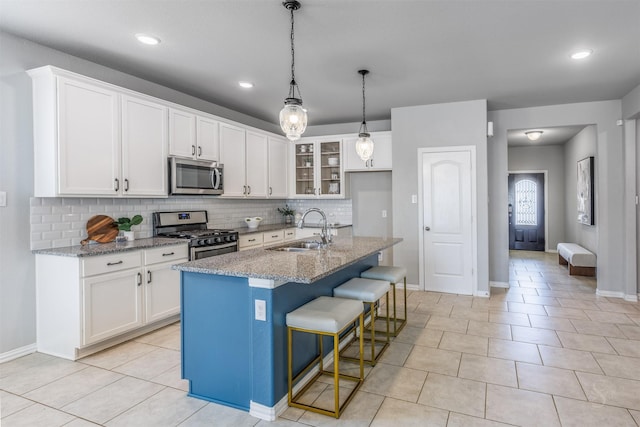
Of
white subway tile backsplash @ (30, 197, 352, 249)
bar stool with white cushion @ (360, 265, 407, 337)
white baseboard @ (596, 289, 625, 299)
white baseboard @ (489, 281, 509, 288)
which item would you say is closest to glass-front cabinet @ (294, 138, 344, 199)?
white subway tile backsplash @ (30, 197, 352, 249)

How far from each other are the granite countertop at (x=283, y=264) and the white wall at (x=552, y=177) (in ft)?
24.6

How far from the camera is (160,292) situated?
11.8 ft

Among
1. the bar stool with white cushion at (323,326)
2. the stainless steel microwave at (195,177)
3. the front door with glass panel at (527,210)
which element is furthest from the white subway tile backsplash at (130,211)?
the front door with glass panel at (527,210)

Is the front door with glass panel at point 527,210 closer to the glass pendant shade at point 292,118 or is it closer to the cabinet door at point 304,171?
the cabinet door at point 304,171

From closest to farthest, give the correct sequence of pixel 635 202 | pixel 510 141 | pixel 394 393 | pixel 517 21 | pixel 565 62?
pixel 394 393, pixel 517 21, pixel 565 62, pixel 635 202, pixel 510 141

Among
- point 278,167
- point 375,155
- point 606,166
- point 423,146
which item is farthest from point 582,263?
point 278,167

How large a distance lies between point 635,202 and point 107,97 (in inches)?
238

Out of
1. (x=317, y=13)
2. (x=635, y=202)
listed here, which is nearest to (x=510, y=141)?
(x=635, y=202)

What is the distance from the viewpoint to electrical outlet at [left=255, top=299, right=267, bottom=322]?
2182mm

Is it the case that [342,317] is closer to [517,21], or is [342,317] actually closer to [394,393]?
[394,393]

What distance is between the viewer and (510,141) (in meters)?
8.20

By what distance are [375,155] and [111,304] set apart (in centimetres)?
395

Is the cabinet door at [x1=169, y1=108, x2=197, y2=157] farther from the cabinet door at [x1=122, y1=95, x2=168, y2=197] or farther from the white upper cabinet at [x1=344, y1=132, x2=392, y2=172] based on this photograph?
the white upper cabinet at [x1=344, y1=132, x2=392, y2=172]

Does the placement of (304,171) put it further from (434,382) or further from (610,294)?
(610,294)
